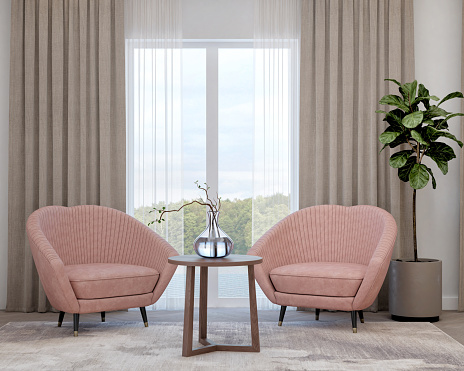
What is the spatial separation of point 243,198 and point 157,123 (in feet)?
3.18

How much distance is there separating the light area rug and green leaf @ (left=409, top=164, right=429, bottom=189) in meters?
0.99

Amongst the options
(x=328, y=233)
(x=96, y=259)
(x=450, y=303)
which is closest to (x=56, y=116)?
(x=96, y=259)

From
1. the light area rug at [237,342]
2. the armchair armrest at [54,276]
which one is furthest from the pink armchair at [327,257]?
the armchair armrest at [54,276]

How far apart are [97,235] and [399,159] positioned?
234 centimetres

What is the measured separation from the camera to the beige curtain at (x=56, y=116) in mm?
4652

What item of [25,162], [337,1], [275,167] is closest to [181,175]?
[275,167]

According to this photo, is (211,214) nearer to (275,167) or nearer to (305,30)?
(275,167)

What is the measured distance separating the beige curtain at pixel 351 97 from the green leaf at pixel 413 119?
56cm

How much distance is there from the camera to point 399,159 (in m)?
4.29

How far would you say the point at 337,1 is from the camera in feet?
15.4

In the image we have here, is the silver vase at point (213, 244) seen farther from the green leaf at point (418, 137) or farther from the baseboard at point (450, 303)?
the baseboard at point (450, 303)

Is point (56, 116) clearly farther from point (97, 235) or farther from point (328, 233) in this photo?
point (328, 233)

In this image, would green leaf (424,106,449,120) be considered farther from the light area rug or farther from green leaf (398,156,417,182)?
the light area rug

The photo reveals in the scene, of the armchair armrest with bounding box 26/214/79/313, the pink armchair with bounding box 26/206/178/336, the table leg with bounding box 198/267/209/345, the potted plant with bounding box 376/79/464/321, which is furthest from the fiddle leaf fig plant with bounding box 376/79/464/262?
the armchair armrest with bounding box 26/214/79/313
